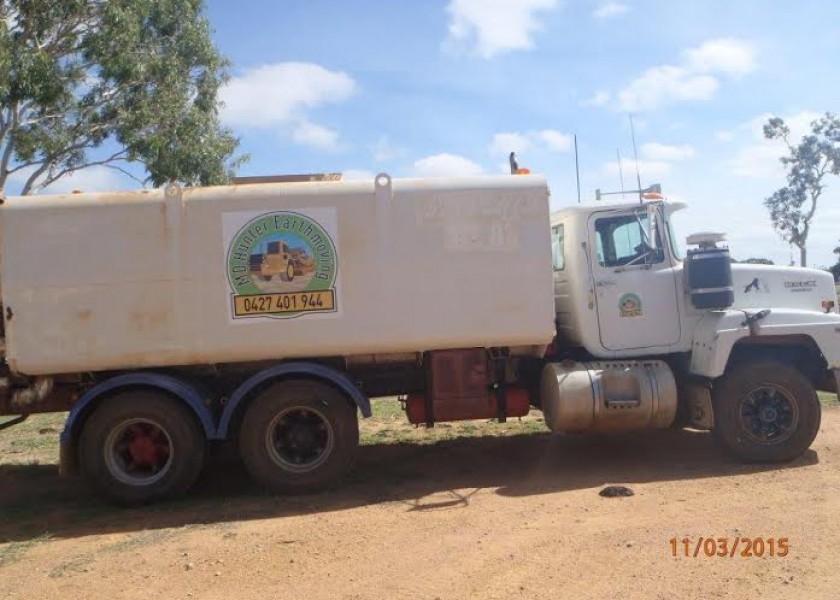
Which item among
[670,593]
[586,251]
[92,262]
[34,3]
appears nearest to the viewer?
[670,593]

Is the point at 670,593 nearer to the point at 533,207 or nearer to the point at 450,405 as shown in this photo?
the point at 450,405

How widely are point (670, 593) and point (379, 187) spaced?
4.04 metres

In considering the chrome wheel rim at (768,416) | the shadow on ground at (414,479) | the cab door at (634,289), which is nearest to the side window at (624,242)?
the cab door at (634,289)

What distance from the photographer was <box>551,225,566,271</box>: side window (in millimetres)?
7453

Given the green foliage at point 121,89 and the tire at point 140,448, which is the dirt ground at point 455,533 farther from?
the green foliage at point 121,89

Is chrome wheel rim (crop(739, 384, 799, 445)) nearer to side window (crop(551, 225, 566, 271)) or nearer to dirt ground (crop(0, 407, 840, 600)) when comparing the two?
dirt ground (crop(0, 407, 840, 600))

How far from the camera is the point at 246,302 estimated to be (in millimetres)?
6246

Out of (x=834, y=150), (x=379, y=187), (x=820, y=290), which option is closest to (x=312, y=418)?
(x=379, y=187)

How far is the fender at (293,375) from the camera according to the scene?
6.28 metres

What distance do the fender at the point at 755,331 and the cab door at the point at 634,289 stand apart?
34cm

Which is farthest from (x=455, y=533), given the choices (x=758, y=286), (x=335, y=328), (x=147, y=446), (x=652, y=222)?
(x=758, y=286)

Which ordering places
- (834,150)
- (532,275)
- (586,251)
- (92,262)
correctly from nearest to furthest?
(92,262) → (532,275) → (586,251) → (834,150)
